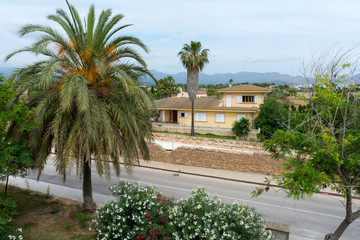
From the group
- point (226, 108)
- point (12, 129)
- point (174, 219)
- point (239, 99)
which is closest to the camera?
point (174, 219)

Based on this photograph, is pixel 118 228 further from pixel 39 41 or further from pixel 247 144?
pixel 247 144

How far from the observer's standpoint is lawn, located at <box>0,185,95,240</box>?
30.7ft

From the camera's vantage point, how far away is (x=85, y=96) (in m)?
8.27

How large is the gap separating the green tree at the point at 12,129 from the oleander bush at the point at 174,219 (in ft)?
10.1

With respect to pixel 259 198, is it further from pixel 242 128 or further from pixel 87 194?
pixel 242 128

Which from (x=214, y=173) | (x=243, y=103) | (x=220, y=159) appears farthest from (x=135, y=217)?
(x=243, y=103)

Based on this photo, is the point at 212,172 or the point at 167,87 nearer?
the point at 212,172

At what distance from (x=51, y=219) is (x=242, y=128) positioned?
2429cm

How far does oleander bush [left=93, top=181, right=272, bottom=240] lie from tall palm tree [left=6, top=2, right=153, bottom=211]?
4.85 feet

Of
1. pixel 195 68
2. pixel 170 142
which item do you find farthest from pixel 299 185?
pixel 195 68

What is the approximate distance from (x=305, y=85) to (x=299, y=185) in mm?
2672

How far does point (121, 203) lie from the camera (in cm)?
838

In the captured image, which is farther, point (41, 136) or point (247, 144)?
point (247, 144)

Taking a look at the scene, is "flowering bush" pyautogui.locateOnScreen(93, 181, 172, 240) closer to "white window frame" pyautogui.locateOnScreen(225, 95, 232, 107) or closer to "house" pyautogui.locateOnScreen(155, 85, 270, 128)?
"house" pyautogui.locateOnScreen(155, 85, 270, 128)
